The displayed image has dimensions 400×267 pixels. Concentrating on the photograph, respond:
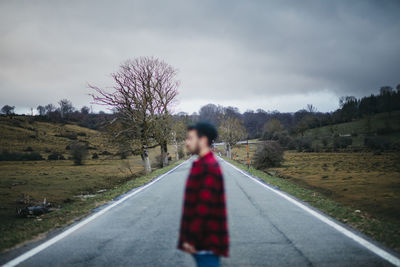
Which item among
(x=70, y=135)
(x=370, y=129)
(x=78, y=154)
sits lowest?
(x=78, y=154)

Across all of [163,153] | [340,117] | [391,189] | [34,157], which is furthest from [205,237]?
[340,117]

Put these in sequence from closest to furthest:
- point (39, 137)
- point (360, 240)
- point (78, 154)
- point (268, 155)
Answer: point (360, 240) → point (268, 155) → point (78, 154) → point (39, 137)

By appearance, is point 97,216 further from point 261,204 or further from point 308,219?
point 308,219

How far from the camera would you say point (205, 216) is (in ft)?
6.37

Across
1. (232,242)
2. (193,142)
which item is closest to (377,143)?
(232,242)

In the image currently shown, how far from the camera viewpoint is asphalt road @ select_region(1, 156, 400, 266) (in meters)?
3.34

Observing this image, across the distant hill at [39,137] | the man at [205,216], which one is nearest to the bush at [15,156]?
the distant hill at [39,137]

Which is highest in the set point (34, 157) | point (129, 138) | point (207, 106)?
point (207, 106)

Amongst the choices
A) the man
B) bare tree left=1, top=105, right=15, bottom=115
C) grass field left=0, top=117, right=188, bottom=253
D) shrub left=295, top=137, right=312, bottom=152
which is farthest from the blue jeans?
bare tree left=1, top=105, right=15, bottom=115

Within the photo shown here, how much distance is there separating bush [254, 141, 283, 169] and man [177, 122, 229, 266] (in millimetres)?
21694

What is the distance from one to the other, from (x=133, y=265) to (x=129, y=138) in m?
18.3

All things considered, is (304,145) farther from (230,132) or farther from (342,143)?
(230,132)

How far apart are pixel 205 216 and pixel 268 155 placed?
2222 cm

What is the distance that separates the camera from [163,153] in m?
27.5
